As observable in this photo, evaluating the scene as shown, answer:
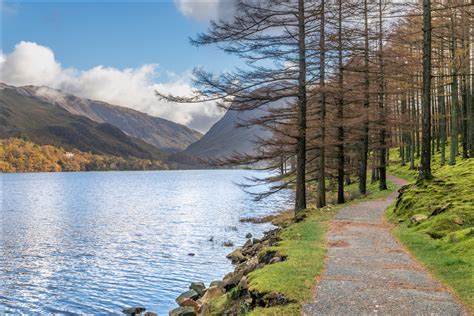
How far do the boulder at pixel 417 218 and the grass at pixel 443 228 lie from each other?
0.15 m

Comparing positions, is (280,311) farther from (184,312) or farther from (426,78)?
(426,78)

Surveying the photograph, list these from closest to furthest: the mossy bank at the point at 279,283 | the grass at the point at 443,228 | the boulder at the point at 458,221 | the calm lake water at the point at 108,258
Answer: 1. the mossy bank at the point at 279,283
2. the grass at the point at 443,228
3. the boulder at the point at 458,221
4. the calm lake water at the point at 108,258

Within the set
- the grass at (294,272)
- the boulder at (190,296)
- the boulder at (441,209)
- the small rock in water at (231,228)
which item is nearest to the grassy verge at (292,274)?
the grass at (294,272)

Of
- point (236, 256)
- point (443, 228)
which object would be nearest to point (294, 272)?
point (443, 228)

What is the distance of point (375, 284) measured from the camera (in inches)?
396

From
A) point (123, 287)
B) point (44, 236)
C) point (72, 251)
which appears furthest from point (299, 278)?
point (44, 236)

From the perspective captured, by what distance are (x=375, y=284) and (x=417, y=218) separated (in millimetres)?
8741

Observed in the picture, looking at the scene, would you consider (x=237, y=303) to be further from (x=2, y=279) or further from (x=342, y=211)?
(x=2, y=279)

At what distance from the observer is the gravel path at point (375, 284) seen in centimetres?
843

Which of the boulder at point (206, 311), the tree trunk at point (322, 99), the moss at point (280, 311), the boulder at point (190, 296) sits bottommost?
the boulder at point (190, 296)

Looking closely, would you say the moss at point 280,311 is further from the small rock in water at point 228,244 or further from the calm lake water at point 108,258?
the small rock in water at point 228,244

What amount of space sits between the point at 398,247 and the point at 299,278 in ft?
18.6

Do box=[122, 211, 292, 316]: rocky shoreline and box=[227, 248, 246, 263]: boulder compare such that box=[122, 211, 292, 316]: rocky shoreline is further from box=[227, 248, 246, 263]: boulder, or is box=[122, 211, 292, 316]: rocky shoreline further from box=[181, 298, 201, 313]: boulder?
box=[227, 248, 246, 263]: boulder

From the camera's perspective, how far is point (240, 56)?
22.5 meters
